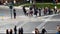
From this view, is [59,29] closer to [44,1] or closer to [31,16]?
[31,16]

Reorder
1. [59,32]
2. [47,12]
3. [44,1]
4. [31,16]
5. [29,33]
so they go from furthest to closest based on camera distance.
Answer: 1. [44,1]
2. [47,12]
3. [31,16]
4. [29,33]
5. [59,32]

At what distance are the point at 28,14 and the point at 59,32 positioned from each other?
26.4 meters

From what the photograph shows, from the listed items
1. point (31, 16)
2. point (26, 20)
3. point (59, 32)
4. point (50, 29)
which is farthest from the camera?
point (31, 16)

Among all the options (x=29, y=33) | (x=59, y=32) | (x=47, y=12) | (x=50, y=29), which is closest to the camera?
(x=59, y=32)

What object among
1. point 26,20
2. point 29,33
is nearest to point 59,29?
point 29,33

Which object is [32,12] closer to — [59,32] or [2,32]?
[2,32]

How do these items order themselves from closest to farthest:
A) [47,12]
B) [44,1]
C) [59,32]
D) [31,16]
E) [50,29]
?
[59,32], [50,29], [31,16], [47,12], [44,1]

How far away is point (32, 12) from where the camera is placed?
46.7 metres

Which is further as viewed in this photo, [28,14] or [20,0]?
[20,0]

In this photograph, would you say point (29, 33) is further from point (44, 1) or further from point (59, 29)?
point (44, 1)

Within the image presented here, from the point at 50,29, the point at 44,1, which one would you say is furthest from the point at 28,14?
the point at 44,1

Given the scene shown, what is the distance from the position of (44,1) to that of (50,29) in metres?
46.3

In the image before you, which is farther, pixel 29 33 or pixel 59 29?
pixel 29 33

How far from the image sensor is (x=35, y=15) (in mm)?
46125
